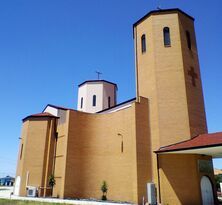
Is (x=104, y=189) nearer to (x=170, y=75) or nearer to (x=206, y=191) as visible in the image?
(x=206, y=191)

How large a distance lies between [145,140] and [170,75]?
5.42m

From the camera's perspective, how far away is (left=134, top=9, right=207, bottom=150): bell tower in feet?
59.5

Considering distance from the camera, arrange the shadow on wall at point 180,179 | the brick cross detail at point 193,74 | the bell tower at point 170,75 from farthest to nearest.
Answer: the brick cross detail at point 193,74
the bell tower at point 170,75
the shadow on wall at point 180,179

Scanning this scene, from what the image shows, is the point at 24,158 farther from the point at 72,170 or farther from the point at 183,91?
the point at 183,91

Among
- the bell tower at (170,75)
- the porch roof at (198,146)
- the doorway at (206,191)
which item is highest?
the bell tower at (170,75)

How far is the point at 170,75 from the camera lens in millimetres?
19328

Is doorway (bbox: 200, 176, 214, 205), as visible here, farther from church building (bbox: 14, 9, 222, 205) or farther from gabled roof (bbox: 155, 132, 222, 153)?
gabled roof (bbox: 155, 132, 222, 153)

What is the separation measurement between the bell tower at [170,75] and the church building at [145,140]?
7cm

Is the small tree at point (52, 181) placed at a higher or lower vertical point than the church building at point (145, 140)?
lower

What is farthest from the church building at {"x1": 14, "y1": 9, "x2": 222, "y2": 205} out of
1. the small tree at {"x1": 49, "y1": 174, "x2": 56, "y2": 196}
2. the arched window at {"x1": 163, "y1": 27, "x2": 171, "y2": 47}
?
the small tree at {"x1": 49, "y1": 174, "x2": 56, "y2": 196}

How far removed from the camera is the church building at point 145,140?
55.6 feet

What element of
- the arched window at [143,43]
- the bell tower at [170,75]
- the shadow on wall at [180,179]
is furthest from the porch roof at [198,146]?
the arched window at [143,43]

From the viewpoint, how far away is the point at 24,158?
22.4 meters

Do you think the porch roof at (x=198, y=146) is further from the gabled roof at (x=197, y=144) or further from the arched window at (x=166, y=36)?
the arched window at (x=166, y=36)
